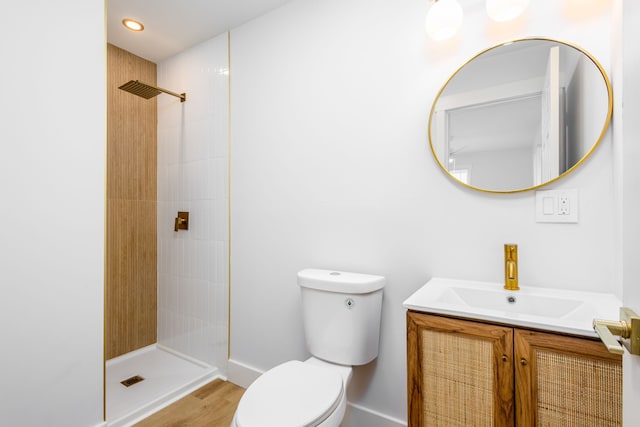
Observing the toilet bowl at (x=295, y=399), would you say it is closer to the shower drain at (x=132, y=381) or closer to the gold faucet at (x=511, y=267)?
the gold faucet at (x=511, y=267)

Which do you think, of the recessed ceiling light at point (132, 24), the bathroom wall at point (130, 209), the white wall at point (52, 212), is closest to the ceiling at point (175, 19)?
the recessed ceiling light at point (132, 24)

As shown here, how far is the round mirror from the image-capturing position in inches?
44.5

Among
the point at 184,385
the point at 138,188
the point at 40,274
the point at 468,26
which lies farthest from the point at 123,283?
the point at 468,26

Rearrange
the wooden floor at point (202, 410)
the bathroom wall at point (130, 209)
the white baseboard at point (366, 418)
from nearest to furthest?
the white baseboard at point (366, 418) < the wooden floor at point (202, 410) < the bathroom wall at point (130, 209)

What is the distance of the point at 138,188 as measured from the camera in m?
2.51

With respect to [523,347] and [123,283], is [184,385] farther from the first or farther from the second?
[523,347]

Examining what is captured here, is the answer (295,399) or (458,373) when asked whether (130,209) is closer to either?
(295,399)

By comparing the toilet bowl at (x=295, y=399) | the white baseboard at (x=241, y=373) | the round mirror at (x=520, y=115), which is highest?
the round mirror at (x=520, y=115)

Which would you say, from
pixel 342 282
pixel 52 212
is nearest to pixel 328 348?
pixel 342 282

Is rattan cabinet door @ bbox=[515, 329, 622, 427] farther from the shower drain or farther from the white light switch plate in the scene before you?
the shower drain

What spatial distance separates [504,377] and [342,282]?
681 mm

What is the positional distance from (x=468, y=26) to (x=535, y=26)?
24cm

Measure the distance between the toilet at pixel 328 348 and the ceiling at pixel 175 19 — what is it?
5.35 feet

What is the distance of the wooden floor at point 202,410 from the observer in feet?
5.53
